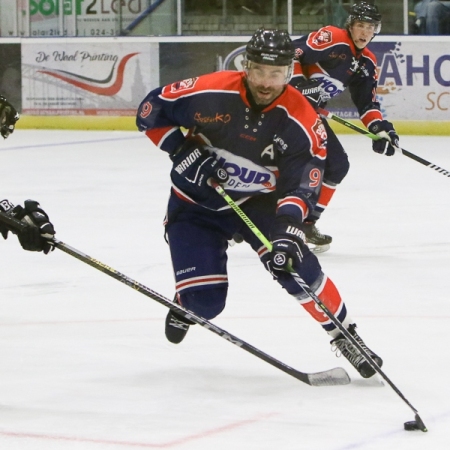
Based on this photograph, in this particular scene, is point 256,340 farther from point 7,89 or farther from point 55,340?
point 7,89

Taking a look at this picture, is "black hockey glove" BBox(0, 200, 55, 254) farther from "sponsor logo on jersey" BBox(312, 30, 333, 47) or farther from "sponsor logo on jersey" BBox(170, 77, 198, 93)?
"sponsor logo on jersey" BBox(312, 30, 333, 47)

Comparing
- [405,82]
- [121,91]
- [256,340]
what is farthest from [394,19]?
[256,340]

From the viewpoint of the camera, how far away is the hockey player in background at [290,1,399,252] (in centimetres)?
518

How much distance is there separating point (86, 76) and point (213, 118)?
764 centimetres

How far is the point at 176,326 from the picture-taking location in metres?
3.41

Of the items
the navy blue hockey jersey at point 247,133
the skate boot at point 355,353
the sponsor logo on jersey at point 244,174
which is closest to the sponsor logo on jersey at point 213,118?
the navy blue hockey jersey at point 247,133

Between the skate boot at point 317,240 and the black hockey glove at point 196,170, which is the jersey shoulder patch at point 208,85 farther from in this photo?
the skate boot at point 317,240

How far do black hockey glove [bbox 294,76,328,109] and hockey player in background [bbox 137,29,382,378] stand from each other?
188cm

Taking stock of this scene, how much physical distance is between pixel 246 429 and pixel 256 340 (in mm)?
946

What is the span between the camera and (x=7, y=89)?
10805mm

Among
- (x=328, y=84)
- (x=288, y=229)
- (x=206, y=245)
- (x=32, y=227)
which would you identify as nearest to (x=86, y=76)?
(x=328, y=84)

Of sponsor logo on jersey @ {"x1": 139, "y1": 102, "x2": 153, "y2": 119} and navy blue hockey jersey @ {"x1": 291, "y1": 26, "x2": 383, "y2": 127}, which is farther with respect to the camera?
navy blue hockey jersey @ {"x1": 291, "y1": 26, "x2": 383, "y2": 127}

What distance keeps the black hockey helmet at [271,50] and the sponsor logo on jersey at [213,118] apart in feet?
0.67

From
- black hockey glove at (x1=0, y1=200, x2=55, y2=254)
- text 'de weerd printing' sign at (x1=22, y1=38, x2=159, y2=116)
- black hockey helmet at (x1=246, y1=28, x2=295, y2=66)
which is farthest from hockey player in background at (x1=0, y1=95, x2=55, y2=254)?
text 'de weerd printing' sign at (x1=22, y1=38, x2=159, y2=116)
